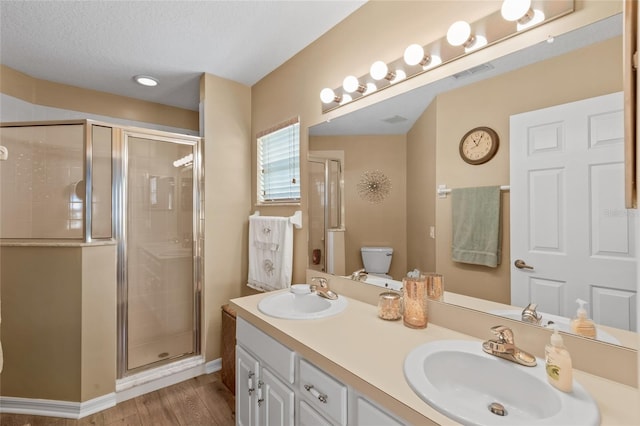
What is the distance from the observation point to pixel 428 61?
4.21 feet

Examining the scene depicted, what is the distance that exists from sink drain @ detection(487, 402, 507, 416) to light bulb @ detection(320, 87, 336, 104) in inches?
61.5

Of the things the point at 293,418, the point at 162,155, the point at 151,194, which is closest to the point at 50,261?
the point at 151,194

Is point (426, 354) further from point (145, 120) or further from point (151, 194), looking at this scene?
point (145, 120)

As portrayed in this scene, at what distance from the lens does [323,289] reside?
1.65 meters

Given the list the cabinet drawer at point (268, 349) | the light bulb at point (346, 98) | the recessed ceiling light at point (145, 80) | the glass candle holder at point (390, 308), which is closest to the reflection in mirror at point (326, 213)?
the light bulb at point (346, 98)

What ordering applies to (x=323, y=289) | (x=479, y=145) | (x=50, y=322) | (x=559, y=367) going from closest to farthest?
(x=559, y=367)
(x=479, y=145)
(x=323, y=289)
(x=50, y=322)

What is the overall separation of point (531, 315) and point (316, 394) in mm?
779

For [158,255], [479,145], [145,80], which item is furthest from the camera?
[145,80]

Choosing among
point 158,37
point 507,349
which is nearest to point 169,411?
point 507,349

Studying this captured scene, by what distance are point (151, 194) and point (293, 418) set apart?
1963mm

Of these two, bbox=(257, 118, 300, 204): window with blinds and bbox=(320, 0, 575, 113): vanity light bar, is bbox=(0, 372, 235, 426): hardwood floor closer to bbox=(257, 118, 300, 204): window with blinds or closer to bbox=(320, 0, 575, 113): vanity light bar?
bbox=(257, 118, 300, 204): window with blinds

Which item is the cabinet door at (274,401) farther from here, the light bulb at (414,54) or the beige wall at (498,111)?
the light bulb at (414,54)

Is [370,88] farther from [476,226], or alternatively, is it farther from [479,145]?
[476,226]

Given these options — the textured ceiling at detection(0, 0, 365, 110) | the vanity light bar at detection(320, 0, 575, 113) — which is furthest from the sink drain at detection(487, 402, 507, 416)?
the textured ceiling at detection(0, 0, 365, 110)
